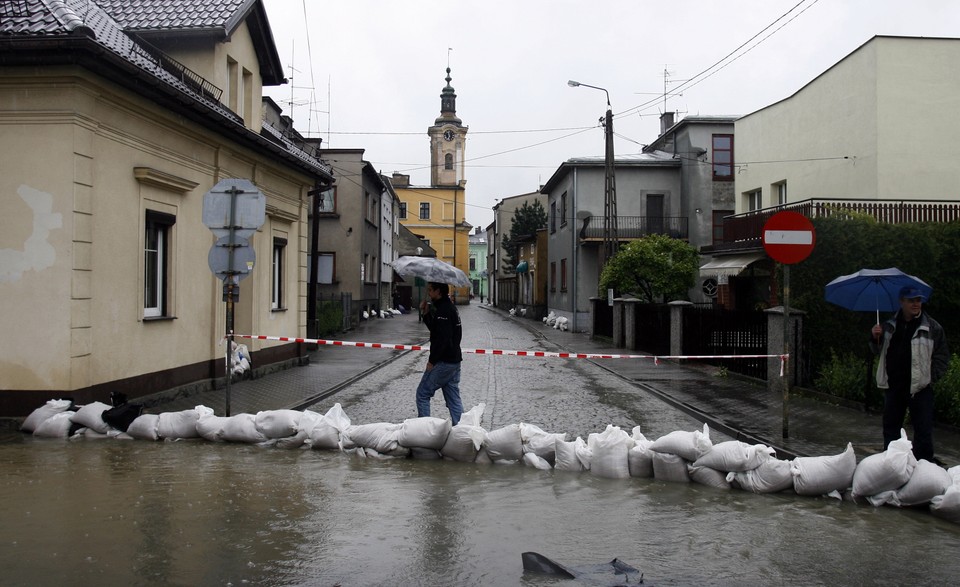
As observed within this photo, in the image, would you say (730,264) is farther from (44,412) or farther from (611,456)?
(44,412)

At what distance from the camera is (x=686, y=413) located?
11.6 metres

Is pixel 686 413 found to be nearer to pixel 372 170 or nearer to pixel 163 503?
pixel 163 503

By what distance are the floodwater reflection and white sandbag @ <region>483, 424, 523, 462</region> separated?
0.11 m

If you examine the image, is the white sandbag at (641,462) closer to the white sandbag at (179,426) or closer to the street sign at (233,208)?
the white sandbag at (179,426)

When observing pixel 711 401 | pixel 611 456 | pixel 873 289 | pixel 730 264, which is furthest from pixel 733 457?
pixel 730 264

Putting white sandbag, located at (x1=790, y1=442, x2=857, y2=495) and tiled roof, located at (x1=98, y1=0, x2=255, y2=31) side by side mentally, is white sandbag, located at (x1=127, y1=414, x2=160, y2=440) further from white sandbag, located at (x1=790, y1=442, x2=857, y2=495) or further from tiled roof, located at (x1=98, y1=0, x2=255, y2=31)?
tiled roof, located at (x1=98, y1=0, x2=255, y2=31)

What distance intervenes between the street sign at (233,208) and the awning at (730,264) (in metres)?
18.6

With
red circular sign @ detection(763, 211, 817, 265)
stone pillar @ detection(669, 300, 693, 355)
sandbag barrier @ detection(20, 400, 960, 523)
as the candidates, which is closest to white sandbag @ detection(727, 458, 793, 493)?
sandbag barrier @ detection(20, 400, 960, 523)

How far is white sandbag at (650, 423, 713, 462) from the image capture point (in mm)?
6922

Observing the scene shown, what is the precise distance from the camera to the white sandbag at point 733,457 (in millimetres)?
6734

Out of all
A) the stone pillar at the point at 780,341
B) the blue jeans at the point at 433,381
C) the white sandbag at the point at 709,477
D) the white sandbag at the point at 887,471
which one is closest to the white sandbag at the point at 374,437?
the blue jeans at the point at 433,381

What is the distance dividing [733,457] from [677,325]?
42.9 feet

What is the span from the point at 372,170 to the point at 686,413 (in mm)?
31568

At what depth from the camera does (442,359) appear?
8.96 meters
